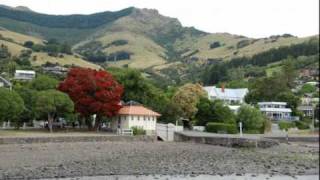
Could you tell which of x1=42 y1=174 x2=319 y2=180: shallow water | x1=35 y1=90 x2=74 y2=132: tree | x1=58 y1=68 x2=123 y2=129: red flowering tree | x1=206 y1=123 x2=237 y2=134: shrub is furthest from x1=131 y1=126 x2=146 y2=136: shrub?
x1=42 y1=174 x2=319 y2=180: shallow water

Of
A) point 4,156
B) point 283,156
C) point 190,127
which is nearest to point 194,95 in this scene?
point 190,127

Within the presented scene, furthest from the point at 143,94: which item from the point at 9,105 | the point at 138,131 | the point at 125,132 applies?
the point at 9,105

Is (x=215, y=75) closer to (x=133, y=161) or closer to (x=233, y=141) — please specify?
(x=233, y=141)

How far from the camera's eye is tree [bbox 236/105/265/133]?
223 feet

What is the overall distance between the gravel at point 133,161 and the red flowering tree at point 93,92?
12352 millimetres

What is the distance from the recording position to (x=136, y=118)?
5859 cm

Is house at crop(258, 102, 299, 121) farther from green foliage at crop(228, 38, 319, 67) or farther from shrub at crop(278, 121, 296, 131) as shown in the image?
green foliage at crop(228, 38, 319, 67)

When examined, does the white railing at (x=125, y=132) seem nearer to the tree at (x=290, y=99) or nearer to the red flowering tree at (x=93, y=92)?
the red flowering tree at (x=93, y=92)

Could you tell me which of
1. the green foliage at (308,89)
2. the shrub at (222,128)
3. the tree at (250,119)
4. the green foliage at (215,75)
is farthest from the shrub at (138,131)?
the green foliage at (215,75)

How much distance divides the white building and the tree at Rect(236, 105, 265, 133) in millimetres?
14213

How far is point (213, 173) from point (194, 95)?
130 feet

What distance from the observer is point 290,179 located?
2641 centimetres

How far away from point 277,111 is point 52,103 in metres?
43.9

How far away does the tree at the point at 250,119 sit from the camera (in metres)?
68.0
